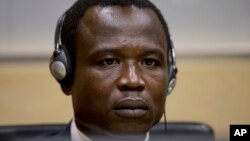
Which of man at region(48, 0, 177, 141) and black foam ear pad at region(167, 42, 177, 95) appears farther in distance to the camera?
black foam ear pad at region(167, 42, 177, 95)

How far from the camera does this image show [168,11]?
75 cm

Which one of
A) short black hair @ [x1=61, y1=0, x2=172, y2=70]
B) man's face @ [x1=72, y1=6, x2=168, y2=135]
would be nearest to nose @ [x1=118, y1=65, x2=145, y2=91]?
man's face @ [x1=72, y1=6, x2=168, y2=135]

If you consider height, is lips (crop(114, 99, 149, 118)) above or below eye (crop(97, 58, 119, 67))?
below

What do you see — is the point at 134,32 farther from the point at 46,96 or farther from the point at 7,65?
the point at 46,96

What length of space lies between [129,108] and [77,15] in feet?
0.60

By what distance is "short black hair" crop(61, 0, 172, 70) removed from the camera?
0.62 m

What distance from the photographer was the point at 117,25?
1.95ft

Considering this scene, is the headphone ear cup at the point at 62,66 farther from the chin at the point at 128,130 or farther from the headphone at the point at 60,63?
the chin at the point at 128,130

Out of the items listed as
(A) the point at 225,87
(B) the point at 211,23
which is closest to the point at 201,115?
(A) the point at 225,87

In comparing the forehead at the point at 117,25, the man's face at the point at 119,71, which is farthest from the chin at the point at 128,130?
the forehead at the point at 117,25

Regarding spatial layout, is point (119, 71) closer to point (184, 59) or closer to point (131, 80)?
point (131, 80)

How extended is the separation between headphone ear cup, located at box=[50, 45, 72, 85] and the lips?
4.8 inches

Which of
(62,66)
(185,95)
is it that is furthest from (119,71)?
(185,95)

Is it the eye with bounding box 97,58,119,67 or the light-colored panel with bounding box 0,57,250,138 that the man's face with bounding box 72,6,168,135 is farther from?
the light-colored panel with bounding box 0,57,250,138
